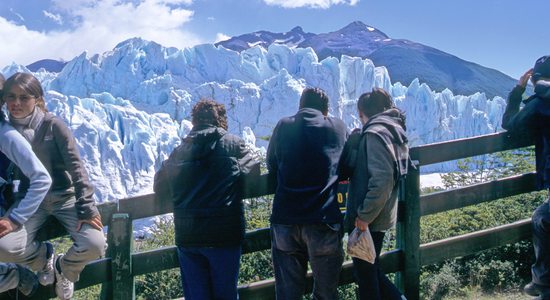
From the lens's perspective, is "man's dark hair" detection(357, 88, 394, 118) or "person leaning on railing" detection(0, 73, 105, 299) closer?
"person leaning on railing" detection(0, 73, 105, 299)

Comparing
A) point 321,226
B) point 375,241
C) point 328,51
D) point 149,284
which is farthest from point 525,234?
point 328,51

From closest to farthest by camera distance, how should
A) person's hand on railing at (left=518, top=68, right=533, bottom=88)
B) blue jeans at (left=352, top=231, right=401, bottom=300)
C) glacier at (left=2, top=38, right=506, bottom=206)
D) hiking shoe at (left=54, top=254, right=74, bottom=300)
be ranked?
hiking shoe at (left=54, top=254, right=74, bottom=300) → blue jeans at (left=352, top=231, right=401, bottom=300) → person's hand on railing at (left=518, top=68, right=533, bottom=88) → glacier at (left=2, top=38, right=506, bottom=206)

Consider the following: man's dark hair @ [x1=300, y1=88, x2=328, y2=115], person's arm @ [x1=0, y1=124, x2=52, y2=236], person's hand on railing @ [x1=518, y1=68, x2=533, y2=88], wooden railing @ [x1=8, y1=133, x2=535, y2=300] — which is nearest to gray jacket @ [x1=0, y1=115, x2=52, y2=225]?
person's arm @ [x1=0, y1=124, x2=52, y2=236]

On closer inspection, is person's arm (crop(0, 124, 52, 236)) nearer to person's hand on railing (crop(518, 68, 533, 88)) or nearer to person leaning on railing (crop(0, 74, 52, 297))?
person leaning on railing (crop(0, 74, 52, 297))

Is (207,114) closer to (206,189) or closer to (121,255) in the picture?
(206,189)

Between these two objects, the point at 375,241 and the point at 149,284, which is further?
the point at 149,284

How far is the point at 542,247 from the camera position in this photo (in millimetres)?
3086

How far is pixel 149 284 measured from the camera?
5762mm

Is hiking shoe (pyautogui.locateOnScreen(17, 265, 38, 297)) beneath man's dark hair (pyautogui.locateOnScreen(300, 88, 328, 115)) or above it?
beneath

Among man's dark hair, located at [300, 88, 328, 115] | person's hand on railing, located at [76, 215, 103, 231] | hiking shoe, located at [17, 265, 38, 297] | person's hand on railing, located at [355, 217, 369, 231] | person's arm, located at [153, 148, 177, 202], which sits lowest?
hiking shoe, located at [17, 265, 38, 297]

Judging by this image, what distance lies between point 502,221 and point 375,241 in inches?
150

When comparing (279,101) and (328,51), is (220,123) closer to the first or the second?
(279,101)

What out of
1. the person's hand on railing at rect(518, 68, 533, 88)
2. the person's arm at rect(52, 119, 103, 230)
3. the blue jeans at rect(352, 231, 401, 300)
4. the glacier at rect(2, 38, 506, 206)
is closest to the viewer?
the person's arm at rect(52, 119, 103, 230)

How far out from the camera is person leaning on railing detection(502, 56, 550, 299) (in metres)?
2.97
